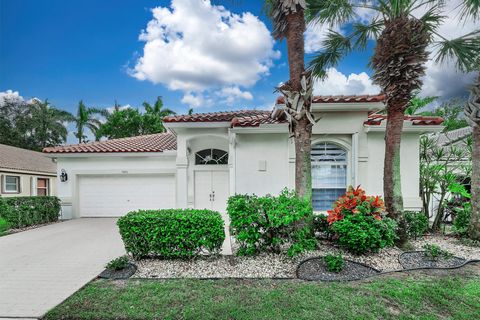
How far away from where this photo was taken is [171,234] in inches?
214

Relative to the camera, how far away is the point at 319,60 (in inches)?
318

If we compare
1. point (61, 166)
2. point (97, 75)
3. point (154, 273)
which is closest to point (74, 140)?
point (97, 75)

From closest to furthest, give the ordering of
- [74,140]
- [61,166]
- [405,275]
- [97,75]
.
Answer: [405,275]
[61,166]
[97,75]
[74,140]

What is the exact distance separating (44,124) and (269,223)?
1429 inches

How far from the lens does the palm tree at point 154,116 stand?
2841cm

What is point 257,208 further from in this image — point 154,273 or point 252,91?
point 252,91

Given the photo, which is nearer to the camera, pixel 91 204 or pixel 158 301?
pixel 158 301

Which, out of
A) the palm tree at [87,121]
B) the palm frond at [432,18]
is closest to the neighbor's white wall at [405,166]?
the palm frond at [432,18]

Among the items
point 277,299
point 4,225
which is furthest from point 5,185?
point 277,299

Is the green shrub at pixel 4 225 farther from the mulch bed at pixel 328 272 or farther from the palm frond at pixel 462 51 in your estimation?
the palm frond at pixel 462 51

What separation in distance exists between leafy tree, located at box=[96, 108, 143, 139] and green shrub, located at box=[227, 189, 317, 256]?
2597cm

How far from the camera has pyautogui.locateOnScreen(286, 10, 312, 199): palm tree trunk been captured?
247 inches

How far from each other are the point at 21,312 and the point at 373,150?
32.2 ft

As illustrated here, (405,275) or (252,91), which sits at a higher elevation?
(252,91)
